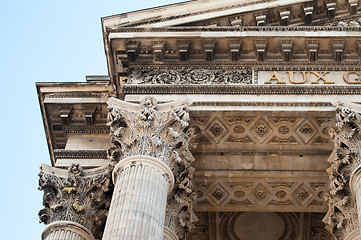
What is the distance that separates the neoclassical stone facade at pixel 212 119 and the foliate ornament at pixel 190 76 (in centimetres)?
4

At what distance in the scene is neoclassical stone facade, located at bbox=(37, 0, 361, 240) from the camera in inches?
828

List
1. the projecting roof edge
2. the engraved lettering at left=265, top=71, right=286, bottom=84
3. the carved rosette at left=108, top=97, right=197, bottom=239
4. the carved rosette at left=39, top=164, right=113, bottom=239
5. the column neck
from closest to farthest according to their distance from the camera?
the column neck → the carved rosette at left=108, top=97, right=197, bottom=239 → the carved rosette at left=39, top=164, right=113, bottom=239 → the engraved lettering at left=265, top=71, right=286, bottom=84 → the projecting roof edge

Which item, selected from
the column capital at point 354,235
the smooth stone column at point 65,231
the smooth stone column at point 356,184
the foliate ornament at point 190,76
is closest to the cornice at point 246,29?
the foliate ornament at point 190,76

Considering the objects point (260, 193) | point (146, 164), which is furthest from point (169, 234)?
point (260, 193)

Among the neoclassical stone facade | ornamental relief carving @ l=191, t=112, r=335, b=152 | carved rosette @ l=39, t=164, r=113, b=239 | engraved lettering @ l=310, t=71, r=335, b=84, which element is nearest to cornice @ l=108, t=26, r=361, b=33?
the neoclassical stone facade

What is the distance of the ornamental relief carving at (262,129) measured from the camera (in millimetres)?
22344

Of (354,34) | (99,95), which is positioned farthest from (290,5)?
(99,95)

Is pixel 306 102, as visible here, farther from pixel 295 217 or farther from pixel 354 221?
pixel 295 217

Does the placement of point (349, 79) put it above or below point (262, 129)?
above

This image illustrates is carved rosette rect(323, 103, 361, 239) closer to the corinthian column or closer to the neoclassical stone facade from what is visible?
the neoclassical stone facade

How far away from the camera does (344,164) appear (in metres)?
20.7

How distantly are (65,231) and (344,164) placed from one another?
8466 millimetres

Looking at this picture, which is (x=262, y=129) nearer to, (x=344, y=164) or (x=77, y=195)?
(x=344, y=164)

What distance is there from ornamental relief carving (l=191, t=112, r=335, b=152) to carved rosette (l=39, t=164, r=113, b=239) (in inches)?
135
